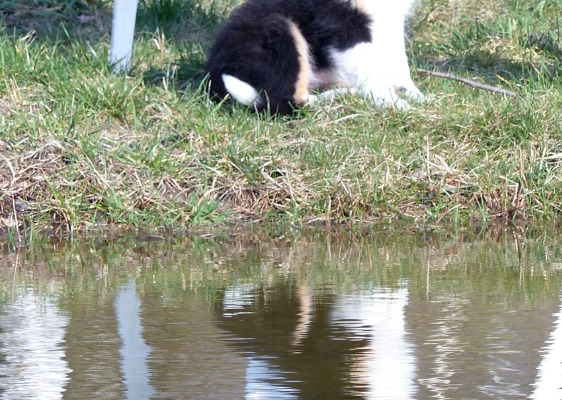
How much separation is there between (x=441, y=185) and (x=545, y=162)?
55cm

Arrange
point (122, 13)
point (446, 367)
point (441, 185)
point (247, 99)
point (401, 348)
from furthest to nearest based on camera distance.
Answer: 1. point (122, 13)
2. point (247, 99)
3. point (441, 185)
4. point (401, 348)
5. point (446, 367)

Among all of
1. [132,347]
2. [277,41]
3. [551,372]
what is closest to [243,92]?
[277,41]

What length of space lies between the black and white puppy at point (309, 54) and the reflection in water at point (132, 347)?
2.58 meters

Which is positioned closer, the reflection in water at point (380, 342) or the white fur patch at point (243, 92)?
the reflection in water at point (380, 342)

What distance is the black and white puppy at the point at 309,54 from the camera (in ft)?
19.9

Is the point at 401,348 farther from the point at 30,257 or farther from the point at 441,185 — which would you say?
the point at 441,185

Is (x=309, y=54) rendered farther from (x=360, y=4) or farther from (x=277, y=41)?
(x=360, y=4)

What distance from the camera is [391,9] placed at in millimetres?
6363

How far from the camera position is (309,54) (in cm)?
633

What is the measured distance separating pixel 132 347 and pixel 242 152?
2563mm

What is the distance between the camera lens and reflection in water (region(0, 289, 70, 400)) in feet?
8.38

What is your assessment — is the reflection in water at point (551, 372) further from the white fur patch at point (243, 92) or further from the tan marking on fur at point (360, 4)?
the tan marking on fur at point (360, 4)

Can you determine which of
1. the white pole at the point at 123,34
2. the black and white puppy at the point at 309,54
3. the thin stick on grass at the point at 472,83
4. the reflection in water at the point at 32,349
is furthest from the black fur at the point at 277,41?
the reflection in water at the point at 32,349

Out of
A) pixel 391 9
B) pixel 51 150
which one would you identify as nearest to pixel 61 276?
pixel 51 150
